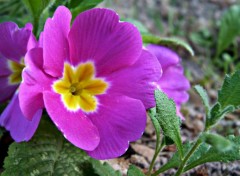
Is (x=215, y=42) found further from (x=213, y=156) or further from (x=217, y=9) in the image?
(x=213, y=156)

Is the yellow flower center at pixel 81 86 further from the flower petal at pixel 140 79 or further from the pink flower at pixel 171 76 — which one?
the pink flower at pixel 171 76

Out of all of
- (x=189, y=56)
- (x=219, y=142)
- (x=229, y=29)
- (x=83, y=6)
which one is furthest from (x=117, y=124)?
(x=229, y=29)

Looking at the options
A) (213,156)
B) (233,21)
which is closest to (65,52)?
(213,156)

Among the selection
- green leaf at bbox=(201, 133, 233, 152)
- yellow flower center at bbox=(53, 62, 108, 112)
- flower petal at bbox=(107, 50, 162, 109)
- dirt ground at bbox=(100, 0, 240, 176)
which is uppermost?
green leaf at bbox=(201, 133, 233, 152)

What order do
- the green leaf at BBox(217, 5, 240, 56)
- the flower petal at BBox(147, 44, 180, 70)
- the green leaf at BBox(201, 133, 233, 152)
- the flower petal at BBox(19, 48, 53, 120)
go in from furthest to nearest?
A: the green leaf at BBox(217, 5, 240, 56) < the flower petal at BBox(147, 44, 180, 70) < the flower petal at BBox(19, 48, 53, 120) < the green leaf at BBox(201, 133, 233, 152)

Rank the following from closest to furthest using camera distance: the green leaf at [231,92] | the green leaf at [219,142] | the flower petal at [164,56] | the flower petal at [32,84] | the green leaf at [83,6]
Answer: the green leaf at [219,142] → the flower petal at [32,84] → the green leaf at [231,92] → the green leaf at [83,6] → the flower petal at [164,56]

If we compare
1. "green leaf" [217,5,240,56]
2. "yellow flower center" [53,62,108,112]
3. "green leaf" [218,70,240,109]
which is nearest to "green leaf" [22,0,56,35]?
"yellow flower center" [53,62,108,112]

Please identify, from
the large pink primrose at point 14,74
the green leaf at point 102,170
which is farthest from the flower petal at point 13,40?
the green leaf at point 102,170

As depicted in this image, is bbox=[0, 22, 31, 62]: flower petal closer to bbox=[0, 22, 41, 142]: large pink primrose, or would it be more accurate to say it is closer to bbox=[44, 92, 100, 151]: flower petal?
bbox=[0, 22, 41, 142]: large pink primrose
